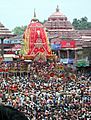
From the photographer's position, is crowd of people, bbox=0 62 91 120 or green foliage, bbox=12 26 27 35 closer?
crowd of people, bbox=0 62 91 120

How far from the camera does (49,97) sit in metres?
18.0

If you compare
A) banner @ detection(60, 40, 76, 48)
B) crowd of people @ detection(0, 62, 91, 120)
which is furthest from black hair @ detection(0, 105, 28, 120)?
banner @ detection(60, 40, 76, 48)

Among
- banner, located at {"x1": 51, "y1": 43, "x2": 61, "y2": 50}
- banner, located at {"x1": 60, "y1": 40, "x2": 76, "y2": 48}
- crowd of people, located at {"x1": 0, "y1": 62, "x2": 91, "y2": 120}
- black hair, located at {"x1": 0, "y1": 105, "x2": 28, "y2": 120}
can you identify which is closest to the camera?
black hair, located at {"x1": 0, "y1": 105, "x2": 28, "y2": 120}

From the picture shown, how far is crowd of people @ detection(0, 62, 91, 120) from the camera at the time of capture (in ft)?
49.3

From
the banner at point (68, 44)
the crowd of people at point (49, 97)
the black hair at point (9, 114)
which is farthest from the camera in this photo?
the banner at point (68, 44)

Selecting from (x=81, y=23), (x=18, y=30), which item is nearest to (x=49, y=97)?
(x=81, y=23)

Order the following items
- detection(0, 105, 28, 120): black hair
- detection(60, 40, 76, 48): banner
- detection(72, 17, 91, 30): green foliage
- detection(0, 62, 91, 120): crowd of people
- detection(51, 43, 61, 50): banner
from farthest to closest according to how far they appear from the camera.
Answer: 1. detection(72, 17, 91, 30): green foliage
2. detection(51, 43, 61, 50): banner
3. detection(60, 40, 76, 48): banner
4. detection(0, 62, 91, 120): crowd of people
5. detection(0, 105, 28, 120): black hair

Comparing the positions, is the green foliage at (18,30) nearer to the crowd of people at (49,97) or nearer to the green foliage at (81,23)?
the green foliage at (81,23)

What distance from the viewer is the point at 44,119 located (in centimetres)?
1430

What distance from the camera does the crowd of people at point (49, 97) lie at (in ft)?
49.3

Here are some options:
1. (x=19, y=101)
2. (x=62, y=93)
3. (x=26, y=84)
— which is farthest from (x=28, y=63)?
(x=19, y=101)

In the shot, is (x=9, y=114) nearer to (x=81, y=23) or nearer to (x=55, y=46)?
(x=55, y=46)

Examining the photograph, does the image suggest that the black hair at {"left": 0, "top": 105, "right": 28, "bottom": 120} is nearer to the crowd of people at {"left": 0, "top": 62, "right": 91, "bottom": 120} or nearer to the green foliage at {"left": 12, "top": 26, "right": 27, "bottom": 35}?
the crowd of people at {"left": 0, "top": 62, "right": 91, "bottom": 120}


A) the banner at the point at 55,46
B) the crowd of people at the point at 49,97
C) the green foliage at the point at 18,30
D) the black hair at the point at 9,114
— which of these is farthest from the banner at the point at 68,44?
the green foliage at the point at 18,30
